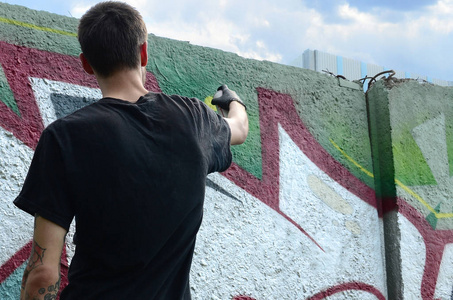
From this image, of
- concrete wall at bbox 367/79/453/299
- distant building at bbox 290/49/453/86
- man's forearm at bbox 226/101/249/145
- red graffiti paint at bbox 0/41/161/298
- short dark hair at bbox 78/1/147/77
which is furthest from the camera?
distant building at bbox 290/49/453/86

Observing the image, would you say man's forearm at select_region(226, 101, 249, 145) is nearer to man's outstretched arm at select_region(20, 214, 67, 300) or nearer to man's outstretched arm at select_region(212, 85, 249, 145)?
man's outstretched arm at select_region(212, 85, 249, 145)

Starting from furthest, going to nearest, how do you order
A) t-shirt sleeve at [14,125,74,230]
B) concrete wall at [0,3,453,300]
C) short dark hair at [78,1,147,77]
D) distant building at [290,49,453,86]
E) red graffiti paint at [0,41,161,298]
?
distant building at [290,49,453,86] → concrete wall at [0,3,453,300] → red graffiti paint at [0,41,161,298] → short dark hair at [78,1,147,77] → t-shirt sleeve at [14,125,74,230]

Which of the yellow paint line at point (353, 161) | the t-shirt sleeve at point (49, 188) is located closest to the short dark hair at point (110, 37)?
the t-shirt sleeve at point (49, 188)

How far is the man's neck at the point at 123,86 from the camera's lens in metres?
1.50

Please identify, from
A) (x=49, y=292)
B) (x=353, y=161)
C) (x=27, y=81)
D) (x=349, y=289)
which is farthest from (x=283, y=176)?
(x=49, y=292)

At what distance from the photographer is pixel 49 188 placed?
4.25 feet

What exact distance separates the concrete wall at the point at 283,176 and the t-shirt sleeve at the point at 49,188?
3.27ft

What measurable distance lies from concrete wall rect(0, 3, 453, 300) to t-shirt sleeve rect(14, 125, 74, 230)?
39.2 inches

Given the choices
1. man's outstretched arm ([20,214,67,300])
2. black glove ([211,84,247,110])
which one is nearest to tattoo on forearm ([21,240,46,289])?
man's outstretched arm ([20,214,67,300])

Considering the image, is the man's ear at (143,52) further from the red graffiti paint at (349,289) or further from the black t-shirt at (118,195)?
the red graffiti paint at (349,289)

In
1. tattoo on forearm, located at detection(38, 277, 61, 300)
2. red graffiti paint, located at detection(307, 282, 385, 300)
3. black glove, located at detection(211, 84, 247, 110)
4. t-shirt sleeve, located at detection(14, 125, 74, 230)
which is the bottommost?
red graffiti paint, located at detection(307, 282, 385, 300)

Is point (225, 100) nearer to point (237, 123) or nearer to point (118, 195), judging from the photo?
point (237, 123)

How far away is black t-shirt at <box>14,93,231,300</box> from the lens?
4.30 ft

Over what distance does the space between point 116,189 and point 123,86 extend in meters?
0.35
